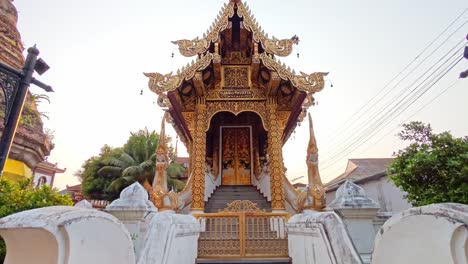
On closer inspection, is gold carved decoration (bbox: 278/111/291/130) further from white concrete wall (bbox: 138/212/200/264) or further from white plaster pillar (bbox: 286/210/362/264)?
white concrete wall (bbox: 138/212/200/264)

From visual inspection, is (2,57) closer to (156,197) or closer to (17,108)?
(156,197)

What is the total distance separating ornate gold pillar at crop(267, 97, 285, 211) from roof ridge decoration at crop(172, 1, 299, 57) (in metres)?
1.39

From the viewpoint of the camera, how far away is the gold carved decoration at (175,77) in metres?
6.20

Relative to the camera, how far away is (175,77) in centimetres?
633

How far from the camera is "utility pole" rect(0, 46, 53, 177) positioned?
88.7 inches

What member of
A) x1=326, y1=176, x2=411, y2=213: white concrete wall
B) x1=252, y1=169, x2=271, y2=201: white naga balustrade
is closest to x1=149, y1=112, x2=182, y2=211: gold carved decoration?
x1=252, y1=169, x2=271, y2=201: white naga balustrade

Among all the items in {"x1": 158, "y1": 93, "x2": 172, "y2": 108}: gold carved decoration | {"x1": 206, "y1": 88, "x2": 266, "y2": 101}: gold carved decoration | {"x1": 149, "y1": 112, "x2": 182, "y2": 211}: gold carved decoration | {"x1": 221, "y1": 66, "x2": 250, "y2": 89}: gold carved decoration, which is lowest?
{"x1": 149, "y1": 112, "x2": 182, "y2": 211}: gold carved decoration

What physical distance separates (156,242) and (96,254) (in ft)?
3.88

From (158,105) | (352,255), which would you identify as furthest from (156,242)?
(158,105)

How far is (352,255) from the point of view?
2.10 meters

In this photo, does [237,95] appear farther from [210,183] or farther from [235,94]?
[210,183]

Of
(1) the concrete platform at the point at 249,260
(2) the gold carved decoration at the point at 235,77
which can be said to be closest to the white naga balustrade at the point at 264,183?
(1) the concrete platform at the point at 249,260

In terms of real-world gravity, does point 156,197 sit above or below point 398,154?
below

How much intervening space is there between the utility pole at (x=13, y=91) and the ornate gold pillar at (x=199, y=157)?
419 centimetres
